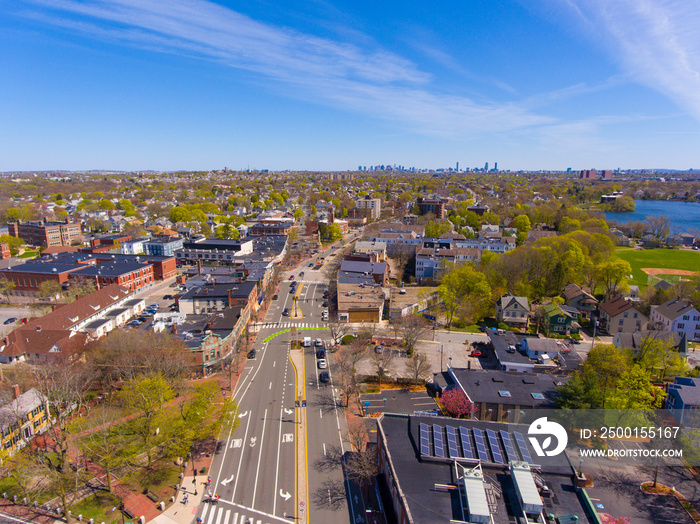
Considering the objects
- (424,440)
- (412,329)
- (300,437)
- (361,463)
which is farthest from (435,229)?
(424,440)

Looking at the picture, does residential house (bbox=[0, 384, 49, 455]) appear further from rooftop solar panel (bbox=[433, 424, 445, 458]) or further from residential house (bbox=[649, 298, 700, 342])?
residential house (bbox=[649, 298, 700, 342])

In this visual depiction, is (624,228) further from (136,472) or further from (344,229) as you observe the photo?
(136,472)

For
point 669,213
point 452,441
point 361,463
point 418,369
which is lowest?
point 361,463

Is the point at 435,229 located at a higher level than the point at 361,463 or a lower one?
higher

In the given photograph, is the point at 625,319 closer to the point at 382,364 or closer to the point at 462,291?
the point at 462,291

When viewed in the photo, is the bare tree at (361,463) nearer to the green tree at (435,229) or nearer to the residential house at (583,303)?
the residential house at (583,303)

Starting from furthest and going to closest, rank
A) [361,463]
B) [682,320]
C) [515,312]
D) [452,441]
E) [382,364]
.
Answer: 1. [515,312]
2. [682,320]
3. [382,364]
4. [361,463]
5. [452,441]

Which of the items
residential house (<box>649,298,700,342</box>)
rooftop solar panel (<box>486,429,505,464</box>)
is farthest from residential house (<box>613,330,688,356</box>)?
rooftop solar panel (<box>486,429,505,464</box>)
